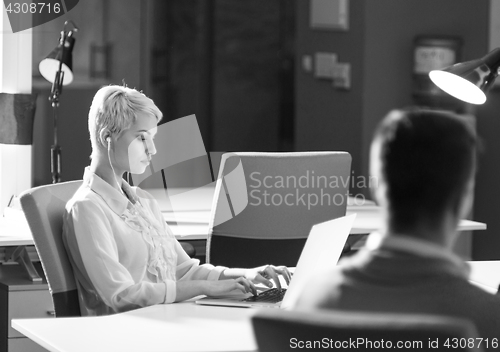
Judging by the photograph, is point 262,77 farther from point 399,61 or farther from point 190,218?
point 190,218

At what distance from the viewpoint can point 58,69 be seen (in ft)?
9.98

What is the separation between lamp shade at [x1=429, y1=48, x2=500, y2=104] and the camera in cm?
182

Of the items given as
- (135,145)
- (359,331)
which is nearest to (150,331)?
(135,145)

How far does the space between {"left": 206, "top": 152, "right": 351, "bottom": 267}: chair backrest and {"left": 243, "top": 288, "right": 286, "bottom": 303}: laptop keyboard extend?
609 mm

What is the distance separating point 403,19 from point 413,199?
3642 mm

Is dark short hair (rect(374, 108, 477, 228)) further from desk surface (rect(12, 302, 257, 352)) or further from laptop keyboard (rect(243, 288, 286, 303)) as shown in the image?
laptop keyboard (rect(243, 288, 286, 303))

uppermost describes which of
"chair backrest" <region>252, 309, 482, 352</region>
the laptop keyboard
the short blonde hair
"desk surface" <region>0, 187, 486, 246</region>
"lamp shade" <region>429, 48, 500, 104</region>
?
"lamp shade" <region>429, 48, 500, 104</region>

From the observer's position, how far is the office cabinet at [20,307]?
2.39 metres

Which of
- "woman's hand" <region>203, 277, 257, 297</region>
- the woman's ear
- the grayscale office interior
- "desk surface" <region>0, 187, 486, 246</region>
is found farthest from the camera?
the grayscale office interior

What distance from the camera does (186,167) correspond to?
4.30 metres

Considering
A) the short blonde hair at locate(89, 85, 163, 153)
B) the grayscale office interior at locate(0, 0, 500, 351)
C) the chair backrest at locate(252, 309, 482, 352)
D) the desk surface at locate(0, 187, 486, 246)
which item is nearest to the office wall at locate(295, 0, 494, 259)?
the grayscale office interior at locate(0, 0, 500, 351)

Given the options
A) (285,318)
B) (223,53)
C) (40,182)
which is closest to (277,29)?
(223,53)

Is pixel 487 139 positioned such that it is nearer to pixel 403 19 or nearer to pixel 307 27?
pixel 403 19

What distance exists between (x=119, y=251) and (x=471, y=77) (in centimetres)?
86
